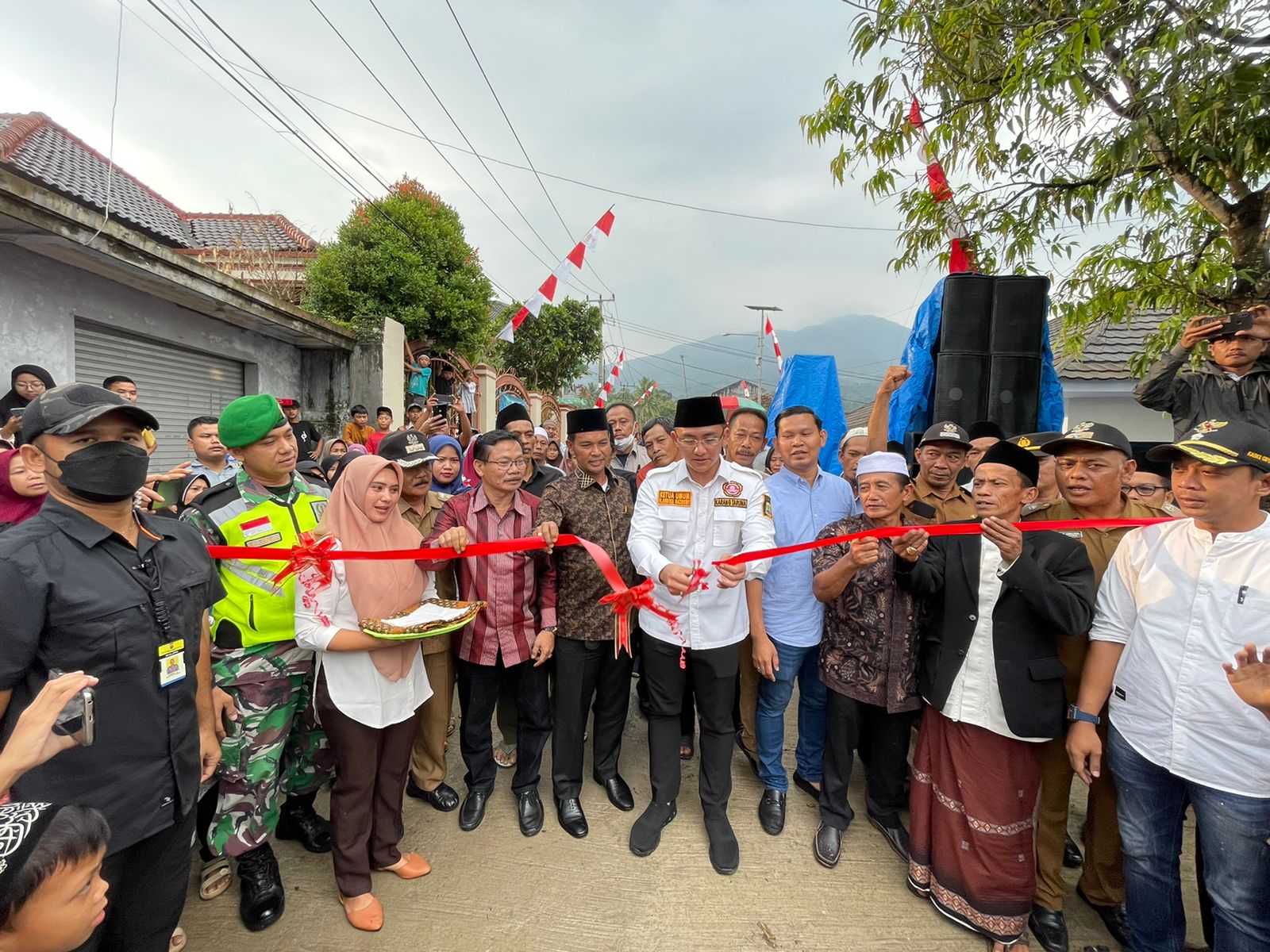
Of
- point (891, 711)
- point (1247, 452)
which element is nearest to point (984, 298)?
point (1247, 452)

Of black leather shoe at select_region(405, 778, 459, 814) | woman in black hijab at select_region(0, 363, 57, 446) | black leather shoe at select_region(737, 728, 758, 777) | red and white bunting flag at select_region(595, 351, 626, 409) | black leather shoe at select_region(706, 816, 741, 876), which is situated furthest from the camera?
red and white bunting flag at select_region(595, 351, 626, 409)

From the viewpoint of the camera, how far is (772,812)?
331cm

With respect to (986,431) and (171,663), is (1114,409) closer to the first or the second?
(986,431)

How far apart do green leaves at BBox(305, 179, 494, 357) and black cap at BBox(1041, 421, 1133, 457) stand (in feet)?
40.0

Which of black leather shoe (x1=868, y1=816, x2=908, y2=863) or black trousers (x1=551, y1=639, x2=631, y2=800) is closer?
black leather shoe (x1=868, y1=816, x2=908, y2=863)

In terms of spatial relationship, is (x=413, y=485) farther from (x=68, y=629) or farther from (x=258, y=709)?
(x=68, y=629)

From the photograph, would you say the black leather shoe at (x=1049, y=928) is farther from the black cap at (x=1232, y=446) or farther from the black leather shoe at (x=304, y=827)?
the black leather shoe at (x=304, y=827)

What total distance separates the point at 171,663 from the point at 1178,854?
12.1 ft

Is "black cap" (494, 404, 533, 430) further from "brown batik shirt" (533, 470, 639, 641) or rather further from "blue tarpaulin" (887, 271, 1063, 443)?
"blue tarpaulin" (887, 271, 1063, 443)

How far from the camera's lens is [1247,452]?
1972mm

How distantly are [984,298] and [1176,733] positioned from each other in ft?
11.0

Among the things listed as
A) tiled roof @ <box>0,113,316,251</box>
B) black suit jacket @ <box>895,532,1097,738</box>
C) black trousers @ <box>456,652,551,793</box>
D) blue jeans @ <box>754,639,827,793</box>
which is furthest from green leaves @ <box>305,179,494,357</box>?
black suit jacket @ <box>895,532,1097,738</box>

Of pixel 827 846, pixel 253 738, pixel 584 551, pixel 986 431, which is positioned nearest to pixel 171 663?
pixel 253 738

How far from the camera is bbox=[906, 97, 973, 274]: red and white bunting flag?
15.2ft
